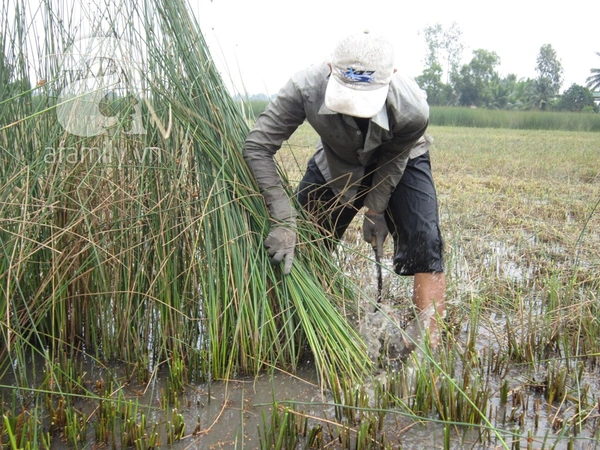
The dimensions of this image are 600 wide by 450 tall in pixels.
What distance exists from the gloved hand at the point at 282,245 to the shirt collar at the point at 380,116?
23.2 inches

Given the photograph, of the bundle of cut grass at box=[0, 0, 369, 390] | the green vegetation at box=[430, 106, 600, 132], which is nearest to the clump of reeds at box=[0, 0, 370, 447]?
the bundle of cut grass at box=[0, 0, 369, 390]

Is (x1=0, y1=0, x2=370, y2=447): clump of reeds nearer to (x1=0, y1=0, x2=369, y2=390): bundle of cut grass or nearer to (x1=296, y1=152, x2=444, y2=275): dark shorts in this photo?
(x1=0, y1=0, x2=369, y2=390): bundle of cut grass

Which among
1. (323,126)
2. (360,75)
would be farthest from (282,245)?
(360,75)

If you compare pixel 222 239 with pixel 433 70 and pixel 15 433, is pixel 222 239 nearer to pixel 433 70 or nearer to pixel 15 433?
pixel 15 433

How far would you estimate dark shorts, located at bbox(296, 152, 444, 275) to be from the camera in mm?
3330

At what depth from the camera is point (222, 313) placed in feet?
9.31

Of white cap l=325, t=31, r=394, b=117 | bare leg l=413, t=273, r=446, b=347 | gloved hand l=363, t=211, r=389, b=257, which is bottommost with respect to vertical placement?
bare leg l=413, t=273, r=446, b=347

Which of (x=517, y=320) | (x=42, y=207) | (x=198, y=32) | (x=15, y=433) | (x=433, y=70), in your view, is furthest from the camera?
(x=433, y=70)

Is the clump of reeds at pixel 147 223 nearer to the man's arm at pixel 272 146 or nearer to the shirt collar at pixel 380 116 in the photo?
the man's arm at pixel 272 146

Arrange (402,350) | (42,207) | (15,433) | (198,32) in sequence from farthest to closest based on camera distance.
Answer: (402,350) → (198,32) → (42,207) → (15,433)

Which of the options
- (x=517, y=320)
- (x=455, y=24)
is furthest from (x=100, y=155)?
(x=455, y=24)

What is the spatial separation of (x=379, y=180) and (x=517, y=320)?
112 cm

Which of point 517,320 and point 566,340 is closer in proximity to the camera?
point 566,340

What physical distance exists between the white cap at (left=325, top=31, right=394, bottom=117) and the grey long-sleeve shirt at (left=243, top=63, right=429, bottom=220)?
12 centimetres
